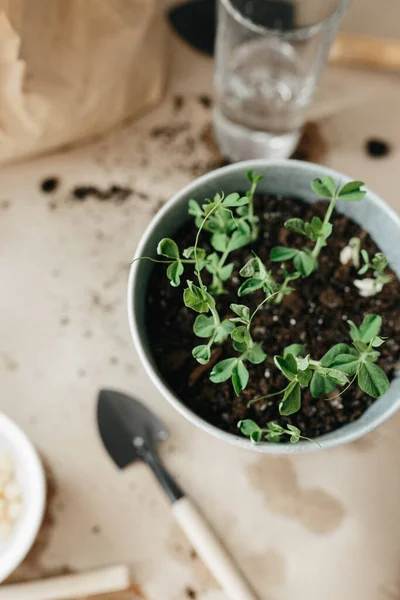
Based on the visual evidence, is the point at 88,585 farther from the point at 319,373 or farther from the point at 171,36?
the point at 171,36

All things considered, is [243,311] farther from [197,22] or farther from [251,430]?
[197,22]

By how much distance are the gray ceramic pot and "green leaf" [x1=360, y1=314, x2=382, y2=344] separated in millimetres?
54

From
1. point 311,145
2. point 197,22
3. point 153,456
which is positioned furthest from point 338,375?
point 197,22

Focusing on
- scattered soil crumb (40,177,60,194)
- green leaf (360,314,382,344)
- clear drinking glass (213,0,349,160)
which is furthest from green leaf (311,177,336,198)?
scattered soil crumb (40,177,60,194)

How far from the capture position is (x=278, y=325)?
1.84ft

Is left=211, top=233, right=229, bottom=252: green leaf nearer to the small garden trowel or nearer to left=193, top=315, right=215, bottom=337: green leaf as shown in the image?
left=193, top=315, right=215, bottom=337: green leaf

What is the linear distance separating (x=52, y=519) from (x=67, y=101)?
433 mm

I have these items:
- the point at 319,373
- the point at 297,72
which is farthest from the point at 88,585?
the point at 297,72

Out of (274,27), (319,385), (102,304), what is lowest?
(102,304)

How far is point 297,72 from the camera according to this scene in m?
0.75

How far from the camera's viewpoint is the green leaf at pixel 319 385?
47 centimetres

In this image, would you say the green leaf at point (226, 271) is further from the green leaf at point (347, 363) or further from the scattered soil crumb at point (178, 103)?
the scattered soil crumb at point (178, 103)

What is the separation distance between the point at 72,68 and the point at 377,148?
1.17 feet

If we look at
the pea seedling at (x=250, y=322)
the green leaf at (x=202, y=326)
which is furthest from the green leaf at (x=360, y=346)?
the green leaf at (x=202, y=326)
